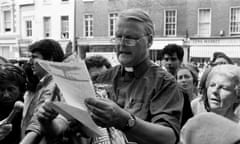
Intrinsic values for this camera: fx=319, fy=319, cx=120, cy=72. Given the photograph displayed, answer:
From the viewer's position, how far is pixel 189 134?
1.16m

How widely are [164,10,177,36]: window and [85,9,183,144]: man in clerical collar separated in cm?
1838

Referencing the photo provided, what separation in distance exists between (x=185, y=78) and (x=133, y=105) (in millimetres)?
2073

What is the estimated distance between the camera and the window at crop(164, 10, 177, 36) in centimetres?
1991

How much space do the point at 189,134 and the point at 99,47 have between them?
21.4 m

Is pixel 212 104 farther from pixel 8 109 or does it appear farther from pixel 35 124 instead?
pixel 8 109

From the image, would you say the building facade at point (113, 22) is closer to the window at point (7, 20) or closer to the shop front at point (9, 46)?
the shop front at point (9, 46)

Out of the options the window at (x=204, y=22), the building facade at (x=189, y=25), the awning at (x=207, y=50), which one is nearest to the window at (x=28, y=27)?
the building facade at (x=189, y=25)

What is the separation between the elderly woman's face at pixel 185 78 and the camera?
3689mm

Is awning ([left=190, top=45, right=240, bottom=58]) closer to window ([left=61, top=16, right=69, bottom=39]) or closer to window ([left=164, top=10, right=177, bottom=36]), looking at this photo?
window ([left=164, top=10, right=177, bottom=36])

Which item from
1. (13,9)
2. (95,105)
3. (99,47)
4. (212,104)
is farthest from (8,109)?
(13,9)

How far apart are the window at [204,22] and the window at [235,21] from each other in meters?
1.30

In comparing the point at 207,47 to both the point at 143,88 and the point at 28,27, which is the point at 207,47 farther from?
the point at 143,88

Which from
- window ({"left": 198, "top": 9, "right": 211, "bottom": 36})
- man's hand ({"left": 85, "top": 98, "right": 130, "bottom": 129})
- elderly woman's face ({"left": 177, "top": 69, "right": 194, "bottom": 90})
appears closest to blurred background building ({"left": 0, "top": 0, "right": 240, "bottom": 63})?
window ({"left": 198, "top": 9, "right": 211, "bottom": 36})

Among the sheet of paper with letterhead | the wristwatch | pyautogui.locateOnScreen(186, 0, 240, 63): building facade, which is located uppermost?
pyautogui.locateOnScreen(186, 0, 240, 63): building facade
